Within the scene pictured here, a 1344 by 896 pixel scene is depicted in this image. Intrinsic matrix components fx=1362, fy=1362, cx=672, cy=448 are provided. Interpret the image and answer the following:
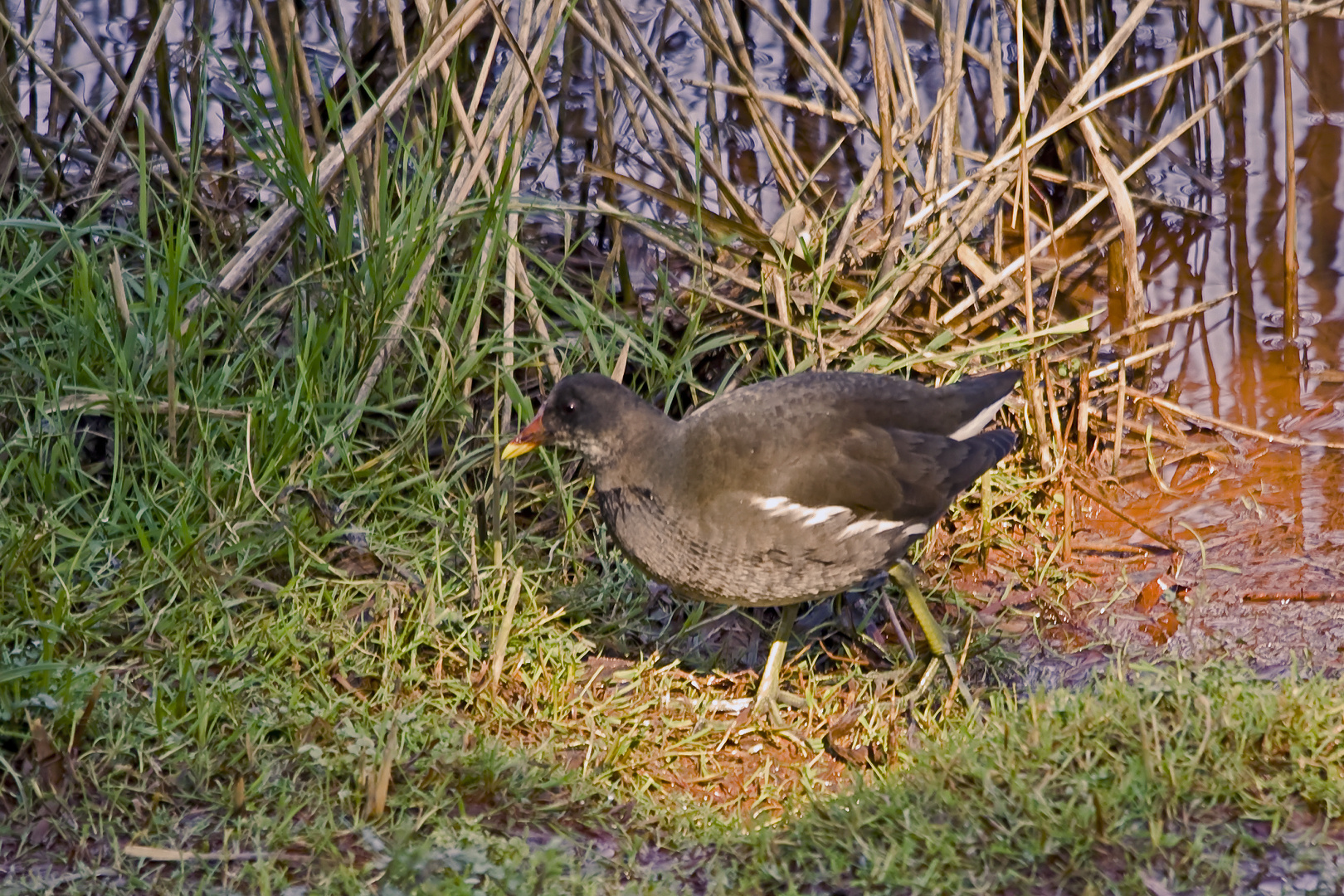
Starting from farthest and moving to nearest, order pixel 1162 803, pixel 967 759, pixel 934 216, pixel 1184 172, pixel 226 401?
pixel 1184 172
pixel 934 216
pixel 226 401
pixel 967 759
pixel 1162 803

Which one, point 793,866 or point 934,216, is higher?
point 934,216

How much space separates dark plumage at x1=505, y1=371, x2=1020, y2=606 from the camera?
3.23 m

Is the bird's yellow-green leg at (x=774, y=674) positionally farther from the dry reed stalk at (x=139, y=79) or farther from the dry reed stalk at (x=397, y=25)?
the dry reed stalk at (x=139, y=79)

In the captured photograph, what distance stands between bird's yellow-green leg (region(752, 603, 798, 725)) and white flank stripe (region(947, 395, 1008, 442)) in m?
0.62

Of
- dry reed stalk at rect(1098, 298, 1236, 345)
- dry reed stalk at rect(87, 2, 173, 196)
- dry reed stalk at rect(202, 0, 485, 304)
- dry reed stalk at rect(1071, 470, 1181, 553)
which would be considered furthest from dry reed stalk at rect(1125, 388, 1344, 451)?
dry reed stalk at rect(87, 2, 173, 196)

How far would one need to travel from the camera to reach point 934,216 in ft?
14.4

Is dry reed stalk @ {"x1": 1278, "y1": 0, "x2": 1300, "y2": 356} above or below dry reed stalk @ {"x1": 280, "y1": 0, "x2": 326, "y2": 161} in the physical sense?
below

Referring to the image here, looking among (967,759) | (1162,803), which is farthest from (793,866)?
(1162,803)

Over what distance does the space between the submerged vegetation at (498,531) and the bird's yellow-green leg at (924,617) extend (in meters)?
0.09

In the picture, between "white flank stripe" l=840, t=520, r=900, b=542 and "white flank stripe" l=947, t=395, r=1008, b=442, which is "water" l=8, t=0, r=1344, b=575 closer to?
"white flank stripe" l=947, t=395, r=1008, b=442

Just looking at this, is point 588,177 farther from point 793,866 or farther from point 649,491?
point 793,866

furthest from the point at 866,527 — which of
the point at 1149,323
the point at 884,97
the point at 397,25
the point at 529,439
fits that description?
the point at 397,25

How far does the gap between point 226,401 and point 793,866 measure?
208 cm

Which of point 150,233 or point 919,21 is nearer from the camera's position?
point 150,233
